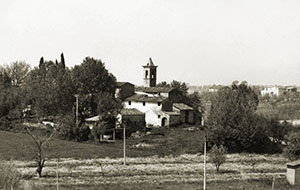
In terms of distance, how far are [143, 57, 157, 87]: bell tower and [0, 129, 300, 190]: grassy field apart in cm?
3075

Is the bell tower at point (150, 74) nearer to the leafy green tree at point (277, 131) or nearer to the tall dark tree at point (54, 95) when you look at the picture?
the tall dark tree at point (54, 95)

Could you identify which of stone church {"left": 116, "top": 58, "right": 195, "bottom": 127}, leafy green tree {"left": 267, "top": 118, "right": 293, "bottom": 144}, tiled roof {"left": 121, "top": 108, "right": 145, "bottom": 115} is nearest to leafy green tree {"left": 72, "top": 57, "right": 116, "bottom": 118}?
tiled roof {"left": 121, "top": 108, "right": 145, "bottom": 115}

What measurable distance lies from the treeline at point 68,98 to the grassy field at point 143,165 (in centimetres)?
443

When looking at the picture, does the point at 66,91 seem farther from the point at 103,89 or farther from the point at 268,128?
the point at 268,128

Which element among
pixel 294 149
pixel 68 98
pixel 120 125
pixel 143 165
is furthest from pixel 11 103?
pixel 294 149

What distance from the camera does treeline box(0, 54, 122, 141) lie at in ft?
184

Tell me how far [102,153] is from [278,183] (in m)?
21.4

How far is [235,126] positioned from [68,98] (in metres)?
25.6

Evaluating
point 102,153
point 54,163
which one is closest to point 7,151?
point 54,163

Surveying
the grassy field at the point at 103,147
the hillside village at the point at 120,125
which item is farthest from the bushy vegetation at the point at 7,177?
the grassy field at the point at 103,147

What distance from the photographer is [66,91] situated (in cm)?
6050

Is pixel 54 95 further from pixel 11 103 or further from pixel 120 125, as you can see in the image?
pixel 120 125

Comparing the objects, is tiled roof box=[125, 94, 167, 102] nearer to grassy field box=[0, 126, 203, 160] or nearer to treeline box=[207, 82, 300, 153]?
grassy field box=[0, 126, 203, 160]

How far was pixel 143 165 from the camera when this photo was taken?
3978 centimetres
